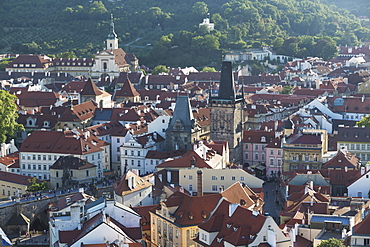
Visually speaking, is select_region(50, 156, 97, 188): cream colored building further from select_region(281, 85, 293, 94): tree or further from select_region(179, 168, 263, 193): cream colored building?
select_region(281, 85, 293, 94): tree

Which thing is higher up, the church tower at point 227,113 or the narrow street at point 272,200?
the church tower at point 227,113

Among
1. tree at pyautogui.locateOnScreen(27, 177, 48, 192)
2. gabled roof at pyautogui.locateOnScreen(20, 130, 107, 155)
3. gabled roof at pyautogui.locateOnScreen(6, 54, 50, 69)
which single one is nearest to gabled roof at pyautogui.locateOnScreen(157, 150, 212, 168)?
tree at pyautogui.locateOnScreen(27, 177, 48, 192)

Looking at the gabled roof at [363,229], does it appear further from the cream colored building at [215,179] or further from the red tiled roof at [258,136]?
the red tiled roof at [258,136]

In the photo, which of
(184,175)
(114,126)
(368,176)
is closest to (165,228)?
(184,175)

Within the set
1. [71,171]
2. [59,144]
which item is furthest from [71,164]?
[59,144]

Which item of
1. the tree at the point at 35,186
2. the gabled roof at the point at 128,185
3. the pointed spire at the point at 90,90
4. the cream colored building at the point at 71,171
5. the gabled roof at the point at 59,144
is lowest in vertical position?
the tree at the point at 35,186

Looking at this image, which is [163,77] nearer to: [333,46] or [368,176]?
[333,46]

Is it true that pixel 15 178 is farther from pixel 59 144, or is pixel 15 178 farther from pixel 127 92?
pixel 127 92

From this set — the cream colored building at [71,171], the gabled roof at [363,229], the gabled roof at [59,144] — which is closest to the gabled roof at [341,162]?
the cream colored building at [71,171]
